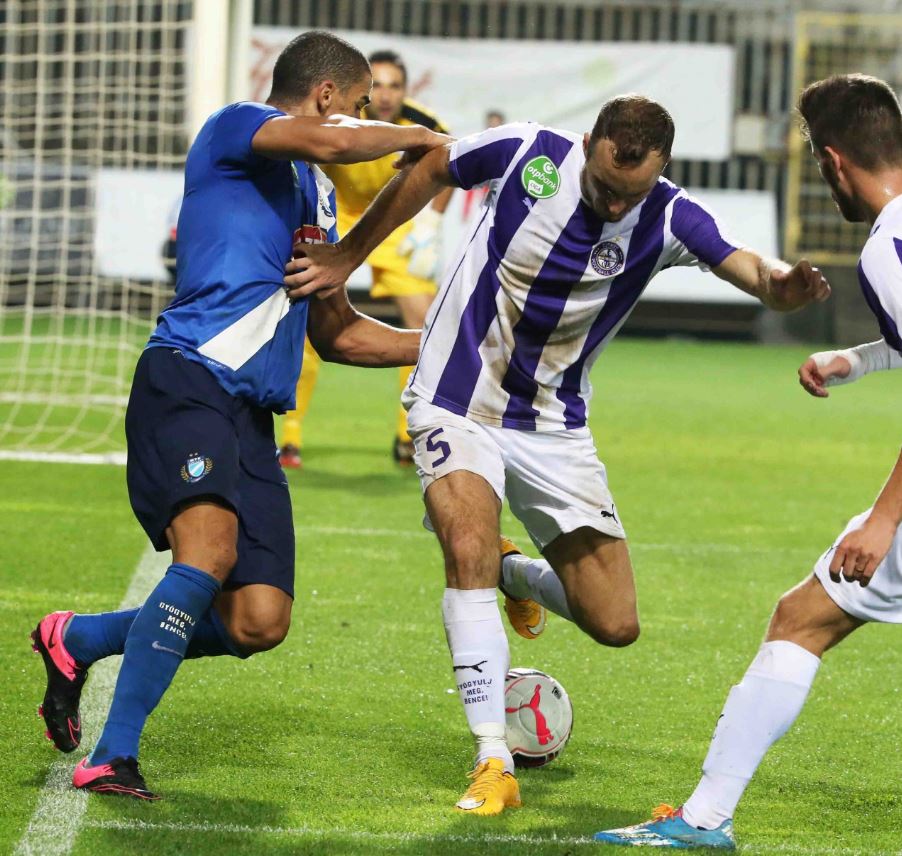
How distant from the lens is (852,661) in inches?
225

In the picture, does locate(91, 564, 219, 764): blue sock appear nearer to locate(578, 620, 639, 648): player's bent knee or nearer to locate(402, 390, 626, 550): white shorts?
locate(402, 390, 626, 550): white shorts

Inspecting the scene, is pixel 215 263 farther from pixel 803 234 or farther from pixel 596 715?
pixel 803 234

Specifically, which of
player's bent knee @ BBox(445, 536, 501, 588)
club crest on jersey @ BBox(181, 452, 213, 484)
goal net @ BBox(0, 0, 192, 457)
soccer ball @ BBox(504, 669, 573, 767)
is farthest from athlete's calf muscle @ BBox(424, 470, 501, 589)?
goal net @ BBox(0, 0, 192, 457)

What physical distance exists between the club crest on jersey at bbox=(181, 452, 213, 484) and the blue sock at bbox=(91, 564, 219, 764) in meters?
0.22

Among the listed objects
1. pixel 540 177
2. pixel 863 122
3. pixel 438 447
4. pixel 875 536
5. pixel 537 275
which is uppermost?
pixel 863 122

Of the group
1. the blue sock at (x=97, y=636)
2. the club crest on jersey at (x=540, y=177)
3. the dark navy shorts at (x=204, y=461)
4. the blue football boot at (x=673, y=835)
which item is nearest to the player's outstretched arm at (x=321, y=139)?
the club crest on jersey at (x=540, y=177)

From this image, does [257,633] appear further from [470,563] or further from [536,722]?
[536,722]

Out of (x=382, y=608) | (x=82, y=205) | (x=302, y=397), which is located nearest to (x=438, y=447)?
(x=382, y=608)

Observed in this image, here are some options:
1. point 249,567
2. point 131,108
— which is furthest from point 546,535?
point 131,108

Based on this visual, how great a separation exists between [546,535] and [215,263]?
4.16 ft

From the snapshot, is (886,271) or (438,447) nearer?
(886,271)

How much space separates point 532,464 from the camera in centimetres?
454

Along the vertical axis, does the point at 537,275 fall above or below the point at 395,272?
above

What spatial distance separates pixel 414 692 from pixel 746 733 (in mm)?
1656
